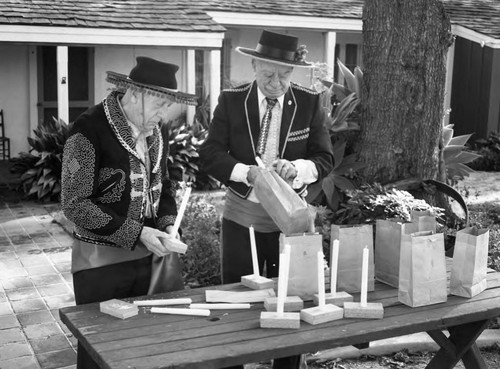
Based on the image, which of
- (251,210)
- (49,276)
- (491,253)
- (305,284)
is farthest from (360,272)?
(49,276)

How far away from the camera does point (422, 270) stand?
3064mm

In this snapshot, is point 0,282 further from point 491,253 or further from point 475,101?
point 475,101

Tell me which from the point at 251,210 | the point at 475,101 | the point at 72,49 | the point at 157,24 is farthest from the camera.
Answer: the point at 475,101

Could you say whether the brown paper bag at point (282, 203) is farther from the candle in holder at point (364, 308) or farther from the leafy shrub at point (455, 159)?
the leafy shrub at point (455, 159)

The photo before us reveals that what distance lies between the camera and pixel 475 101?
1558 cm

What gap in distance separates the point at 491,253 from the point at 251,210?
8.55 feet

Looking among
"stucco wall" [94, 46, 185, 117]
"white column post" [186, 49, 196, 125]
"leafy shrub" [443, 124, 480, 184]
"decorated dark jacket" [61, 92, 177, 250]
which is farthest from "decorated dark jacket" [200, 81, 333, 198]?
"stucco wall" [94, 46, 185, 117]

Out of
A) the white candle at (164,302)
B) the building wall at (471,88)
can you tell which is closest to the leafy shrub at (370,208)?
the white candle at (164,302)

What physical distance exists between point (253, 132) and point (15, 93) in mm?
9562

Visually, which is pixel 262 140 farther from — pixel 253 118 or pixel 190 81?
pixel 190 81

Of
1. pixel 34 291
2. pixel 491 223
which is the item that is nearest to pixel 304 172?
pixel 34 291

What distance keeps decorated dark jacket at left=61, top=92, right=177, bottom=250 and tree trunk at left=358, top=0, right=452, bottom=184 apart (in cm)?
328

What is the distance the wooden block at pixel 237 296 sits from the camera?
10.2ft

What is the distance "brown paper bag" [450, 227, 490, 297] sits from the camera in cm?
320
